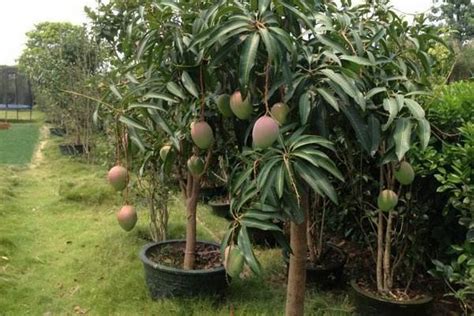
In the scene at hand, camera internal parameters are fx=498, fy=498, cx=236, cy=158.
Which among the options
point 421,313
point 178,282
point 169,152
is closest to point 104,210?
point 178,282

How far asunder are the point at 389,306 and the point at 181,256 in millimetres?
1321

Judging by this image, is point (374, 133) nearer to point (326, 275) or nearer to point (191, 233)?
point (191, 233)

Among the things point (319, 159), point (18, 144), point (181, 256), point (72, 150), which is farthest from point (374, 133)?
point (18, 144)

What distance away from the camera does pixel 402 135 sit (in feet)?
5.38

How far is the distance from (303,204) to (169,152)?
0.74m

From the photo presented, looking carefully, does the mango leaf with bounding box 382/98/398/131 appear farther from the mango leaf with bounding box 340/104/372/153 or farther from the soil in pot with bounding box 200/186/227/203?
the soil in pot with bounding box 200/186/227/203

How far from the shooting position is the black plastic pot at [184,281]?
2.78 metres

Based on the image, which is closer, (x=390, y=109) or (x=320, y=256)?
(x=390, y=109)

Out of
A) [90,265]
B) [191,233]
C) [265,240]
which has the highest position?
[191,233]

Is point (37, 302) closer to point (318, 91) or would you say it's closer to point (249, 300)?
point (249, 300)

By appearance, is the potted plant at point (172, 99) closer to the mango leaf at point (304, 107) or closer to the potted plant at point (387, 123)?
the mango leaf at point (304, 107)

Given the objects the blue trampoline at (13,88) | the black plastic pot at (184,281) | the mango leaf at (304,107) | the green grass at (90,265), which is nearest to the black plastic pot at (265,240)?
the green grass at (90,265)

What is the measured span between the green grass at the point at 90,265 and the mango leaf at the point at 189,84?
1.40 meters

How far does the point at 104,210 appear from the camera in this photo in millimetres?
5262
